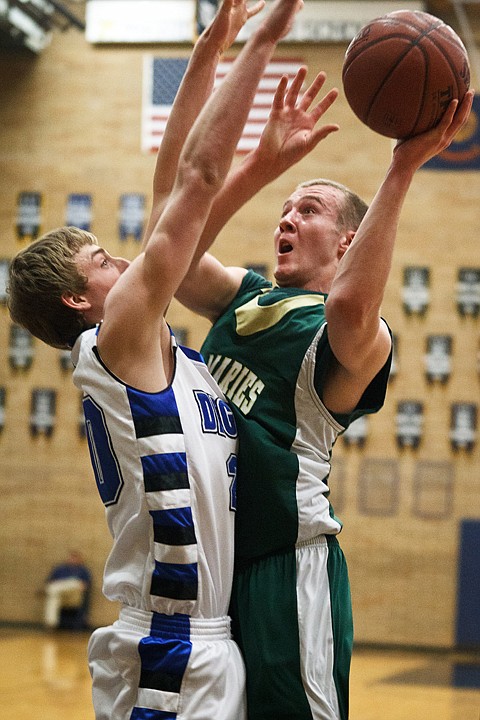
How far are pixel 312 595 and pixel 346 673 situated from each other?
28cm

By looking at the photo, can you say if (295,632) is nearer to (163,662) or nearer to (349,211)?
(163,662)

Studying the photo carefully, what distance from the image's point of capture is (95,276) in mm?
3131

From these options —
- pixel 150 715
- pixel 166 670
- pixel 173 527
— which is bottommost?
pixel 150 715

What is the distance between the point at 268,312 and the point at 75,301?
65cm

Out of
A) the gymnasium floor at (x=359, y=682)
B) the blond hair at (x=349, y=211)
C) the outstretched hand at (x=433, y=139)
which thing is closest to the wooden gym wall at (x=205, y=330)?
the gymnasium floor at (x=359, y=682)

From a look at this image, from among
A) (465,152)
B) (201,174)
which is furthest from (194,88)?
(465,152)

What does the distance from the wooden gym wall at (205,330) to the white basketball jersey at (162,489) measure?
9.83m

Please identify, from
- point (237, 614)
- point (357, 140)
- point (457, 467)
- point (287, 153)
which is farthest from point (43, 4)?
point (237, 614)

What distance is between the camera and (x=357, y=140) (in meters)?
13.0

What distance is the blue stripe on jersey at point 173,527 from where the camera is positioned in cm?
277

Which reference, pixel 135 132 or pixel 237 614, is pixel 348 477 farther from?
pixel 237 614

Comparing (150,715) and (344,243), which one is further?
(344,243)

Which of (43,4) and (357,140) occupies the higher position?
(43,4)

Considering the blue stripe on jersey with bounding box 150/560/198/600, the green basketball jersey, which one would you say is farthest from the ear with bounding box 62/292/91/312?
the blue stripe on jersey with bounding box 150/560/198/600
